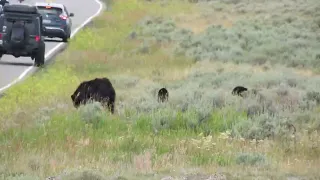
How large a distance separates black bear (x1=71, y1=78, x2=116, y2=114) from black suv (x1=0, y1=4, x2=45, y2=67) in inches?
319

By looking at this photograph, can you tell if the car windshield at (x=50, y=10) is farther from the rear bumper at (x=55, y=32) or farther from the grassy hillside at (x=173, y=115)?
the grassy hillside at (x=173, y=115)

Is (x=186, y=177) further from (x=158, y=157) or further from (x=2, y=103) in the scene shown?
(x=2, y=103)

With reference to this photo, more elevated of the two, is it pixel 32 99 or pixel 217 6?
pixel 217 6

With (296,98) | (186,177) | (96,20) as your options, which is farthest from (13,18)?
(96,20)

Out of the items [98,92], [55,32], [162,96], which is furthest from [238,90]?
[55,32]

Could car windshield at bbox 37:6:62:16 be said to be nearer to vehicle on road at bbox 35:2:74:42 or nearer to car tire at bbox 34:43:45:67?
vehicle on road at bbox 35:2:74:42

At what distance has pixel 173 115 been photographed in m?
14.1

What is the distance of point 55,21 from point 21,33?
8170mm

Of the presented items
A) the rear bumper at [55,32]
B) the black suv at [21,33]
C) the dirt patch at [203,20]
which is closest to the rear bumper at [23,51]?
the black suv at [21,33]

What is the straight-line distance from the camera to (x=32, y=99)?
16.1 meters

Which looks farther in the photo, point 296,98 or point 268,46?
point 268,46

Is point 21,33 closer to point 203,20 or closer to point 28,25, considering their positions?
point 28,25

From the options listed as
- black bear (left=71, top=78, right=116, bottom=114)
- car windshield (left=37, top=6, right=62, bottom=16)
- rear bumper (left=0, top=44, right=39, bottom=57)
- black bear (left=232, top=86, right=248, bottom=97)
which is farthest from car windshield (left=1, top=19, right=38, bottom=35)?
car windshield (left=37, top=6, right=62, bottom=16)

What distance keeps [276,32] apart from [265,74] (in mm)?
13815
